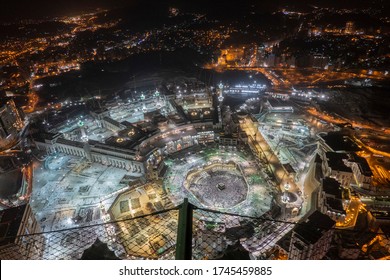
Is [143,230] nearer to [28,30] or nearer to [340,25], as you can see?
[340,25]

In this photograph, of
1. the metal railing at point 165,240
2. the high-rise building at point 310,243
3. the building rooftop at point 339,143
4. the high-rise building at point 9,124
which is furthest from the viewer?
the high-rise building at point 9,124

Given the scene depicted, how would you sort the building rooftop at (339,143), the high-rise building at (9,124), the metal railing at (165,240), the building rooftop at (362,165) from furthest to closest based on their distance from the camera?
the high-rise building at (9,124), the building rooftop at (339,143), the building rooftop at (362,165), the metal railing at (165,240)

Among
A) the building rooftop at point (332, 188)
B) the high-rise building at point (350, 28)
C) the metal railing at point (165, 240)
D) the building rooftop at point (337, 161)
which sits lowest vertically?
the metal railing at point (165, 240)

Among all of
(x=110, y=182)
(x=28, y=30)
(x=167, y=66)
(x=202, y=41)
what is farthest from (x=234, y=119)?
(x=28, y=30)

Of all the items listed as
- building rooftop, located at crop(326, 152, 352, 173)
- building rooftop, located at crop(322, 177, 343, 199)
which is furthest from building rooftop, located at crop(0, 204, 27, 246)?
building rooftop, located at crop(326, 152, 352, 173)

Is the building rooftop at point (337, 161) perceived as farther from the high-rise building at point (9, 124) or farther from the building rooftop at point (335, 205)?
the high-rise building at point (9, 124)

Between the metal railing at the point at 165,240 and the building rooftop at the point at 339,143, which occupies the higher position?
the building rooftop at the point at 339,143

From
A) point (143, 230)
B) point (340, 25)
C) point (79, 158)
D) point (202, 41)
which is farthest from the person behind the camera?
point (340, 25)

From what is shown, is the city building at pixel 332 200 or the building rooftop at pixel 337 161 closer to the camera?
the city building at pixel 332 200

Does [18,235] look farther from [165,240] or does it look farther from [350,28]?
[350,28]

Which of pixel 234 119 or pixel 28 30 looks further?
pixel 28 30

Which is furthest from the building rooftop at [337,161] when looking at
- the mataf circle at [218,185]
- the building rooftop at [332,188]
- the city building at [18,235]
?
the city building at [18,235]
